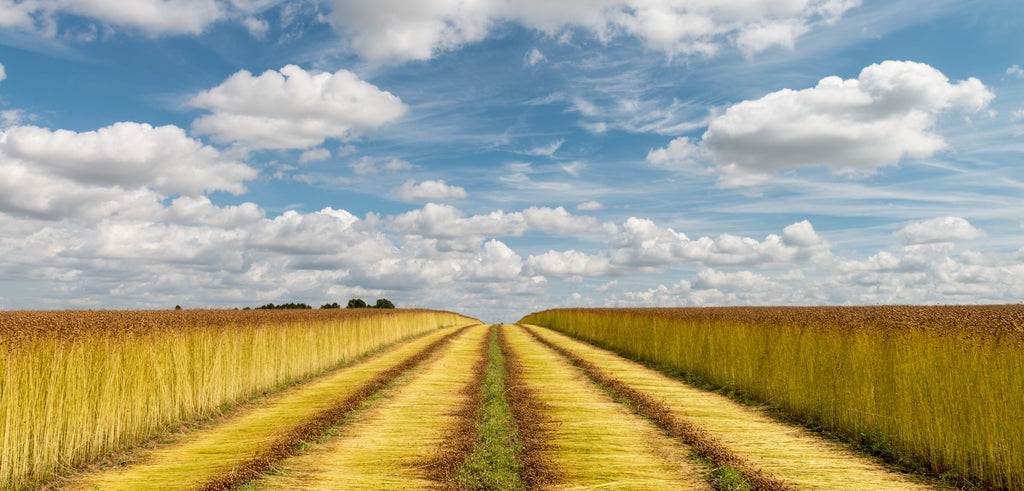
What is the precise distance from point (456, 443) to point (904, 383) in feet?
21.7

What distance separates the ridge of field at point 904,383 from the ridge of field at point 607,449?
3.32 m

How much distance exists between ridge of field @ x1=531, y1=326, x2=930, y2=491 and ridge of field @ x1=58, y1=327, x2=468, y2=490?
651cm

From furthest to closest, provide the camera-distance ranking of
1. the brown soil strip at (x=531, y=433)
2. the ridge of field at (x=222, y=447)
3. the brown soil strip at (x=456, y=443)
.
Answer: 1. the ridge of field at (x=222, y=447)
2. the brown soil strip at (x=456, y=443)
3. the brown soil strip at (x=531, y=433)

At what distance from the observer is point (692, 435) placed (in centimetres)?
836

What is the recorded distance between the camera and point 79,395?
770 centimetres

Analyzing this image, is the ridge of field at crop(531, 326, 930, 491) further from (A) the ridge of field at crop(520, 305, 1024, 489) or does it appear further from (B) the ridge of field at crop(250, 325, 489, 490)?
(B) the ridge of field at crop(250, 325, 489, 490)

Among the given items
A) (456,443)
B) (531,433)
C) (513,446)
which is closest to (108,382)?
(456,443)

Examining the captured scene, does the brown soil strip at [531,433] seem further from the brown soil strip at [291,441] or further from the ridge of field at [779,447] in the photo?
the brown soil strip at [291,441]

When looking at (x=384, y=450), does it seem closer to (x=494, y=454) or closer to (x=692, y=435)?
(x=494, y=454)

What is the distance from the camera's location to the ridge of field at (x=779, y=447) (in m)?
6.86

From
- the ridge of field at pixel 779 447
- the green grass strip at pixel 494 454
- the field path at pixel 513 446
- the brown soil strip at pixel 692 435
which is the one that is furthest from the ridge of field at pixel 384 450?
the ridge of field at pixel 779 447

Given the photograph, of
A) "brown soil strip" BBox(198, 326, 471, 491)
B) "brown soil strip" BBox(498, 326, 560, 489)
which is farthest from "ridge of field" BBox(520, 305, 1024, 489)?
"brown soil strip" BBox(198, 326, 471, 491)

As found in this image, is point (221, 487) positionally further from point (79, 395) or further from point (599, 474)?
point (599, 474)

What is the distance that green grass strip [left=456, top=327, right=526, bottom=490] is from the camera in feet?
20.3
